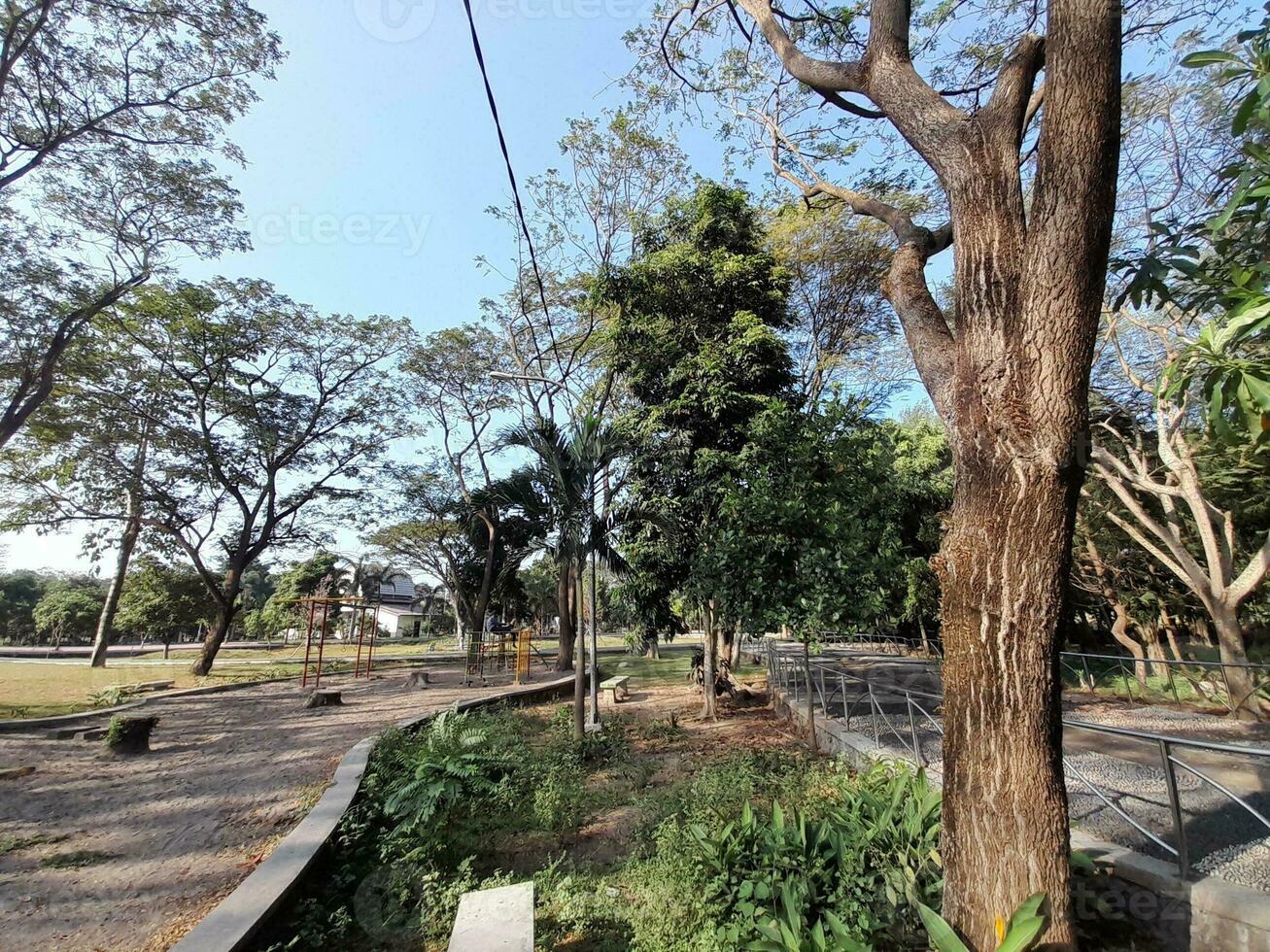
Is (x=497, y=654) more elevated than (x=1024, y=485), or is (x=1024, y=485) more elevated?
(x=1024, y=485)

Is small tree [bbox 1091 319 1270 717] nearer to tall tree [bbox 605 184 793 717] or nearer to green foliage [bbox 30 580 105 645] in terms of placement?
tall tree [bbox 605 184 793 717]

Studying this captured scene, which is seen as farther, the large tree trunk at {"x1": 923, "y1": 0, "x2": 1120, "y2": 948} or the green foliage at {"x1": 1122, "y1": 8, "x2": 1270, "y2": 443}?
the large tree trunk at {"x1": 923, "y1": 0, "x2": 1120, "y2": 948}

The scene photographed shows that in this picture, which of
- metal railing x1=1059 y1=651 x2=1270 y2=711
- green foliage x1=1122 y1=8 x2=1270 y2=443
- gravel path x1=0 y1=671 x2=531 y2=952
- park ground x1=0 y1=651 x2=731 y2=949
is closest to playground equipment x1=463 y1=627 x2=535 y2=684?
park ground x1=0 y1=651 x2=731 y2=949

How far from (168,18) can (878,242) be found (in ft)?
47.7

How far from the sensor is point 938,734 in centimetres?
685

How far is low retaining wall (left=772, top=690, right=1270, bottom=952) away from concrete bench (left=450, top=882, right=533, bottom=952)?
3074 millimetres

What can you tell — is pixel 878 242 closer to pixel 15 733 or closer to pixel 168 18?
pixel 168 18

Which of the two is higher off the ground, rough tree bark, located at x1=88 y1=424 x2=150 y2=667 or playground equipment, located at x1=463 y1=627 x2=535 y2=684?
rough tree bark, located at x1=88 y1=424 x2=150 y2=667

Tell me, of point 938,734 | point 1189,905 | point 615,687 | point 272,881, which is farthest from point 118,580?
point 1189,905

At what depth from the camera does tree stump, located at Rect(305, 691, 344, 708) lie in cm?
1172

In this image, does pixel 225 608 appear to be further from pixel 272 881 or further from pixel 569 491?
pixel 272 881

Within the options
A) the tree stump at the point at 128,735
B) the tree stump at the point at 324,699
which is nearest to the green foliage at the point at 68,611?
the tree stump at the point at 324,699

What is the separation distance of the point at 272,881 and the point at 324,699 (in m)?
9.45

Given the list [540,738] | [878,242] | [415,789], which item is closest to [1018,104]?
[415,789]
